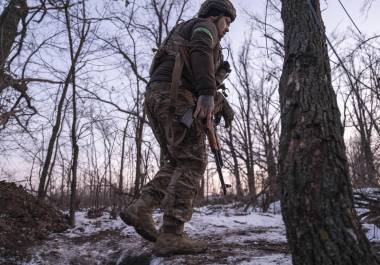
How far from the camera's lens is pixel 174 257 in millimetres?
2211

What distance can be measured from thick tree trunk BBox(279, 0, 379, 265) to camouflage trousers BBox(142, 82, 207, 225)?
0.96 metres

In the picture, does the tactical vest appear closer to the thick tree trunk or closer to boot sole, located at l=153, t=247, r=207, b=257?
the thick tree trunk

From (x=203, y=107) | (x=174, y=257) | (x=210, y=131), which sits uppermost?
(x=203, y=107)

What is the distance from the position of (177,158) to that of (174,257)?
643mm

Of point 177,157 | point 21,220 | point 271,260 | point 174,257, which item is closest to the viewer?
point 271,260

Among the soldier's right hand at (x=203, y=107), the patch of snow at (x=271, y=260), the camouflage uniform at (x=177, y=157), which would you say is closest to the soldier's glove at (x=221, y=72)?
the camouflage uniform at (x=177, y=157)

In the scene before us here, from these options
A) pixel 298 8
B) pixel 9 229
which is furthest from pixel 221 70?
pixel 9 229

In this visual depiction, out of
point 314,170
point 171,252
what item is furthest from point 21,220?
point 314,170

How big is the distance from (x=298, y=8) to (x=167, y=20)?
31.3 ft

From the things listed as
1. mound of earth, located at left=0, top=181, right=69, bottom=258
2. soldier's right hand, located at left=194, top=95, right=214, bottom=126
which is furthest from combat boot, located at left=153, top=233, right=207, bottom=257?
mound of earth, located at left=0, top=181, right=69, bottom=258

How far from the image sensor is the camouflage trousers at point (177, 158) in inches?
92.0

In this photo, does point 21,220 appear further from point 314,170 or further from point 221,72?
point 314,170

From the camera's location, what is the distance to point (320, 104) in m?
1.45

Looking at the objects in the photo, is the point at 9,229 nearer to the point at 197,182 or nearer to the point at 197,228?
the point at 197,228
